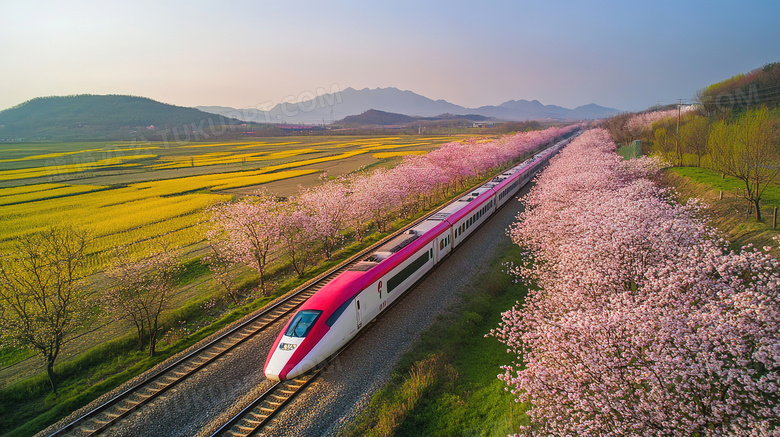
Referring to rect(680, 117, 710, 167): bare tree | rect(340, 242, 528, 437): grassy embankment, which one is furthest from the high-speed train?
rect(680, 117, 710, 167): bare tree

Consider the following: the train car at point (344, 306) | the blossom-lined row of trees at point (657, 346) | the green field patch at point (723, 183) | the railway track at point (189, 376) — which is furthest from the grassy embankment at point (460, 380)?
the green field patch at point (723, 183)

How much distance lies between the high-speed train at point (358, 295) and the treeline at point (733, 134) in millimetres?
16802

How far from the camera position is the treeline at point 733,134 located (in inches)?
832

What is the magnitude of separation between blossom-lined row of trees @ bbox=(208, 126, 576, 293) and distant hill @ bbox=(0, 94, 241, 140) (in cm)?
9338

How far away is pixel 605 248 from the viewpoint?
11.1 metres

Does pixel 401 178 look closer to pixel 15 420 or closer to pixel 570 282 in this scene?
pixel 570 282

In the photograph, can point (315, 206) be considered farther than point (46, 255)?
Yes

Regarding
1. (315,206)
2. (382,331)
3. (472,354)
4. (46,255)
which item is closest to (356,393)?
(382,331)

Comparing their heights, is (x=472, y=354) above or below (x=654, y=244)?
below

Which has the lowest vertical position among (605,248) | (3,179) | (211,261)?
(211,261)

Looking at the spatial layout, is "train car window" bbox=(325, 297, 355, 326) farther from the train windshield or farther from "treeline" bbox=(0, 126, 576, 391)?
"treeline" bbox=(0, 126, 576, 391)

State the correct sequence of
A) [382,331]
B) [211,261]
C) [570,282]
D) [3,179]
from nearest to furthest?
[570,282] → [382,331] → [211,261] → [3,179]

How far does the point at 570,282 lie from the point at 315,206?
62.7 feet

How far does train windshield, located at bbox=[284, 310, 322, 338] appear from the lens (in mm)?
12499
